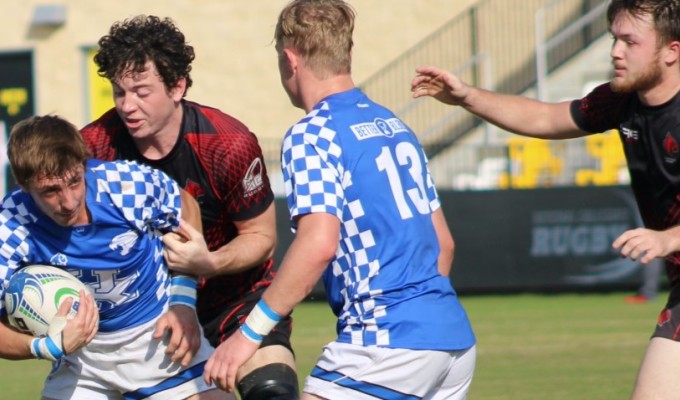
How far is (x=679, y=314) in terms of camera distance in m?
5.00

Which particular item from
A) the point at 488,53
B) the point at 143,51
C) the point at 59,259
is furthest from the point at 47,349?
the point at 488,53

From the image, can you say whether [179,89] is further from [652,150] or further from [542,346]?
[542,346]

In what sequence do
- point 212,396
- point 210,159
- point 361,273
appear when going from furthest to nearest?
point 210,159 → point 212,396 → point 361,273

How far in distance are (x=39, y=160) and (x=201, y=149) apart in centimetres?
97

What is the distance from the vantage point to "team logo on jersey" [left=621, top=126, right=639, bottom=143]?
5.21 m

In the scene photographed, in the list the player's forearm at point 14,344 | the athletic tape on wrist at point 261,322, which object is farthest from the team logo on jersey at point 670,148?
the player's forearm at point 14,344

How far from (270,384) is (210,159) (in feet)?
3.30

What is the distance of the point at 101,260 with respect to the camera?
4.93 metres

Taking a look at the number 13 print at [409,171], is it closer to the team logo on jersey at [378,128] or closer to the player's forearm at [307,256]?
the team logo on jersey at [378,128]

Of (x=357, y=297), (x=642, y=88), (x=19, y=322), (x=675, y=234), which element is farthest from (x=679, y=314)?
(x=19, y=322)

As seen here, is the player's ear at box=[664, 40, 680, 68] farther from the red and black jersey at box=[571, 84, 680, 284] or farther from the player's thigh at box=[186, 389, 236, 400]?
the player's thigh at box=[186, 389, 236, 400]

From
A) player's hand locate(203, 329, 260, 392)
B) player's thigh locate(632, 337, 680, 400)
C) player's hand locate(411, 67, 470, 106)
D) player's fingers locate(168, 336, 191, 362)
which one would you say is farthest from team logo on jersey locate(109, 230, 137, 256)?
player's thigh locate(632, 337, 680, 400)

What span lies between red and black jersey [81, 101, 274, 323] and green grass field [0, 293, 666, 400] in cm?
325

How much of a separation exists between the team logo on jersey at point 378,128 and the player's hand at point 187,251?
3.37 feet
